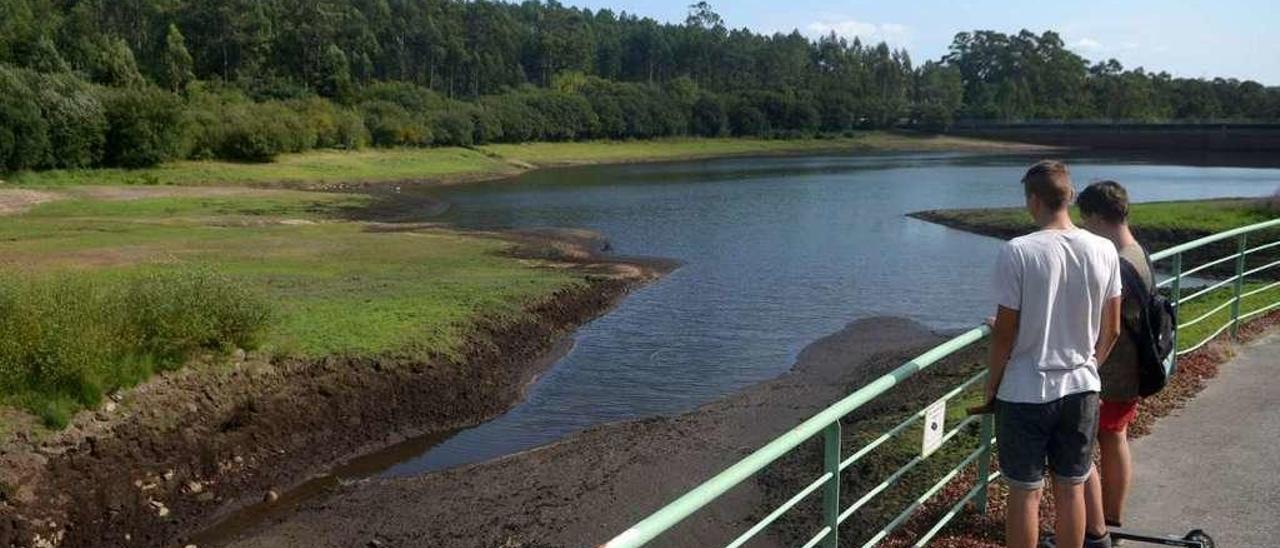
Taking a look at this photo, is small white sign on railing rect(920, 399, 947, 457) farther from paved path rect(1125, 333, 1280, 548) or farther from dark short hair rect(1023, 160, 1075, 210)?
paved path rect(1125, 333, 1280, 548)

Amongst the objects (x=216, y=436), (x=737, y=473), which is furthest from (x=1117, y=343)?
(x=216, y=436)

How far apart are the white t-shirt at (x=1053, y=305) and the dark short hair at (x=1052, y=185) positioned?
0.15 meters

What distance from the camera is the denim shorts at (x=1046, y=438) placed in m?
5.01

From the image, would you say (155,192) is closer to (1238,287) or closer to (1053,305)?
(1238,287)

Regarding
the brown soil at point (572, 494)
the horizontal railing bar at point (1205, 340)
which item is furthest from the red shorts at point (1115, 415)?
the horizontal railing bar at point (1205, 340)

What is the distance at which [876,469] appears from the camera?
37.2 feet

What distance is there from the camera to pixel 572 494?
12883mm

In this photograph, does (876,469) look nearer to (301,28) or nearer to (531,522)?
(531,522)

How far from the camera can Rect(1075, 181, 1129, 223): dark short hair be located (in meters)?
5.78

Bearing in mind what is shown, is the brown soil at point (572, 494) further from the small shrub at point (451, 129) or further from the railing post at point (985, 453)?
the small shrub at point (451, 129)

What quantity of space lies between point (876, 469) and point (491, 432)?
721 cm

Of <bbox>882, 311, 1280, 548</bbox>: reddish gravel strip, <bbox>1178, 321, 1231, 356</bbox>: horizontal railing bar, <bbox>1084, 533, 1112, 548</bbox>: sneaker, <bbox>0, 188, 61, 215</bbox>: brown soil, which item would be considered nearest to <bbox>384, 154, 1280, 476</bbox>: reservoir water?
<bbox>1178, 321, 1231, 356</bbox>: horizontal railing bar

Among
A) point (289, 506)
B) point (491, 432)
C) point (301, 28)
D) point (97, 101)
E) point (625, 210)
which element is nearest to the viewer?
point (289, 506)

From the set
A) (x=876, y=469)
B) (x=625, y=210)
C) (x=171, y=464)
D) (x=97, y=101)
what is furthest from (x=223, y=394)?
(x=97, y=101)
